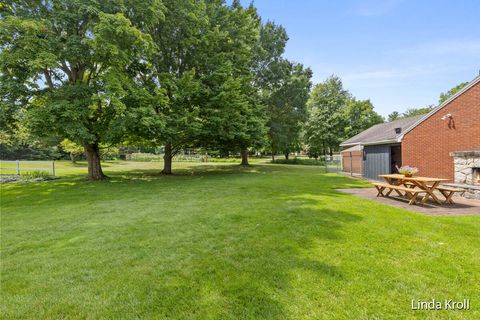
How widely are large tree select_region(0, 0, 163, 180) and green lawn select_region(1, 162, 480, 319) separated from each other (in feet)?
19.5

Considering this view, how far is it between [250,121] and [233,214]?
1184 centimetres

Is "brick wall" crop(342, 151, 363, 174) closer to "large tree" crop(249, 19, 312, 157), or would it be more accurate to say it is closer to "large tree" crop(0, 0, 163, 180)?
"large tree" crop(249, 19, 312, 157)

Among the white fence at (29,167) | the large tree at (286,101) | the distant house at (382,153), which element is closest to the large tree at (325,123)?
the large tree at (286,101)

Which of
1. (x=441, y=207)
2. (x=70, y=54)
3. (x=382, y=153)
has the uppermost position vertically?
(x=70, y=54)

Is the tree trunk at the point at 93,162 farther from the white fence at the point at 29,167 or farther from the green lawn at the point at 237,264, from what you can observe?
the green lawn at the point at 237,264

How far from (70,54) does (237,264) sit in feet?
40.4

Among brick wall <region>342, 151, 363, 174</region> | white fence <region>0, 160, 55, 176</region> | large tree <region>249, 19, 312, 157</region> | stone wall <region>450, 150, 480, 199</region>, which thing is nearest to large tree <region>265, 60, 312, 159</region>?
large tree <region>249, 19, 312, 157</region>

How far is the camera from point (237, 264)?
3561 mm

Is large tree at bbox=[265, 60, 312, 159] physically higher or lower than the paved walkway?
higher

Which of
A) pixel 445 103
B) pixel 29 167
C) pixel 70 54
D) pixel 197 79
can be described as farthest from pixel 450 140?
pixel 29 167

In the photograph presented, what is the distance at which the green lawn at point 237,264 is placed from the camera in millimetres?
2643

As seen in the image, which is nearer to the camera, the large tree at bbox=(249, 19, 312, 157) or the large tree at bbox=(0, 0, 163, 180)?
the large tree at bbox=(0, 0, 163, 180)

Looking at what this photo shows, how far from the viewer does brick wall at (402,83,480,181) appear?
9.34 meters

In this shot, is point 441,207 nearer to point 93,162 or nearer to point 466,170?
→ point 466,170
